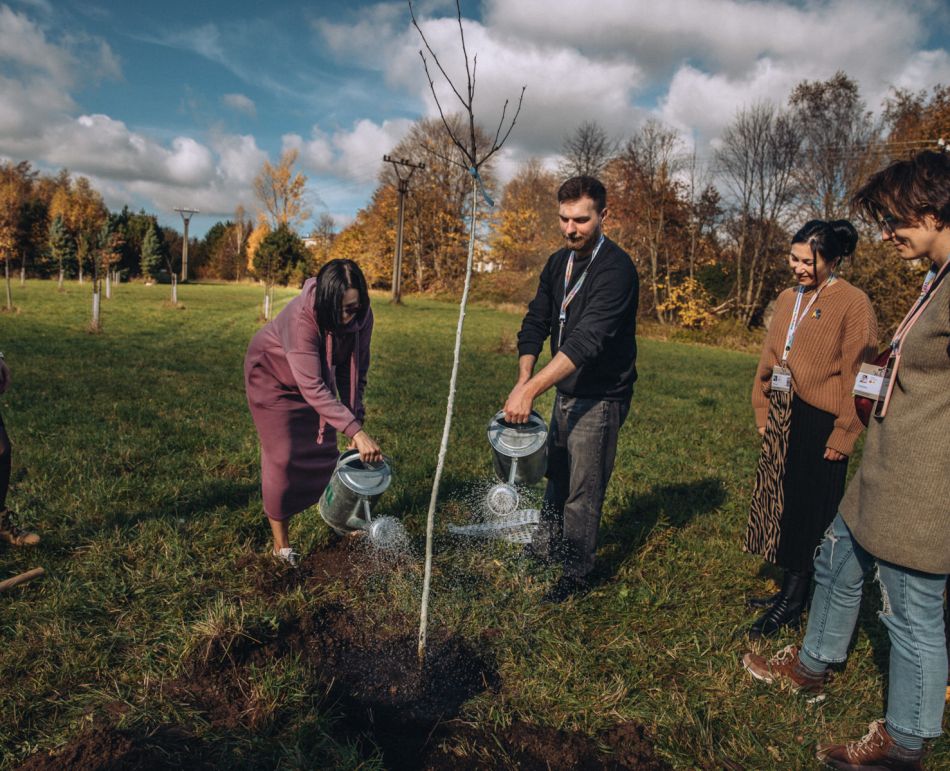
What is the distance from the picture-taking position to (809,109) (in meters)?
23.9

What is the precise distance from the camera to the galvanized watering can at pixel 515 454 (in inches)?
122

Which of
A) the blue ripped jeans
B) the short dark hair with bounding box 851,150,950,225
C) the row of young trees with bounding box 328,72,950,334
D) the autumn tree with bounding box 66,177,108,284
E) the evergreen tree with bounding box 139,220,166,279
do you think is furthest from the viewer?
the evergreen tree with bounding box 139,220,166,279

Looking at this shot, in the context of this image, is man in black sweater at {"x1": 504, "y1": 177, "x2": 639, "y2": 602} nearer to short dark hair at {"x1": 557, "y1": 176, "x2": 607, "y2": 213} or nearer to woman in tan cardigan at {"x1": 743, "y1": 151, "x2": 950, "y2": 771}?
short dark hair at {"x1": 557, "y1": 176, "x2": 607, "y2": 213}

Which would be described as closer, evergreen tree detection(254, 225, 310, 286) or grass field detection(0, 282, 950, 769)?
grass field detection(0, 282, 950, 769)

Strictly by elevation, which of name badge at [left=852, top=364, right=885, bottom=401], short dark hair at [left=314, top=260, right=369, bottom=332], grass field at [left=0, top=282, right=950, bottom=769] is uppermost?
short dark hair at [left=314, top=260, right=369, bottom=332]

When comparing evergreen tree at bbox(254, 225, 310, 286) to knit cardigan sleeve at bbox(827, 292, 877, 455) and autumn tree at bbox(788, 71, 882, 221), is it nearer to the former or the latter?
autumn tree at bbox(788, 71, 882, 221)

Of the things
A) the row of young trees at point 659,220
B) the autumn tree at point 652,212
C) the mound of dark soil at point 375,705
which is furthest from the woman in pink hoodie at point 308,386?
the autumn tree at point 652,212

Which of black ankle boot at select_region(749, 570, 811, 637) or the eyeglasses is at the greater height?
the eyeglasses

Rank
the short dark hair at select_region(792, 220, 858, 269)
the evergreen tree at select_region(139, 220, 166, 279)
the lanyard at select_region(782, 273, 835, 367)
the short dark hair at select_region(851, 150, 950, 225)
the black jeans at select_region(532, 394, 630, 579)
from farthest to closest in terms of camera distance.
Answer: the evergreen tree at select_region(139, 220, 166, 279) < the black jeans at select_region(532, 394, 630, 579) < the lanyard at select_region(782, 273, 835, 367) < the short dark hair at select_region(792, 220, 858, 269) < the short dark hair at select_region(851, 150, 950, 225)

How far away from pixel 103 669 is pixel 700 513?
412 centimetres

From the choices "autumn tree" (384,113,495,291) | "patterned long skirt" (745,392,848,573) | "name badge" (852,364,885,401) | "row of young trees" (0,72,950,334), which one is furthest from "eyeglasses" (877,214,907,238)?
"autumn tree" (384,113,495,291)

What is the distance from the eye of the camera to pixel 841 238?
297cm

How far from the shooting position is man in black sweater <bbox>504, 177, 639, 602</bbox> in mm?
2857

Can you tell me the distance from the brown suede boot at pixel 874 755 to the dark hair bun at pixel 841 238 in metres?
2.07
